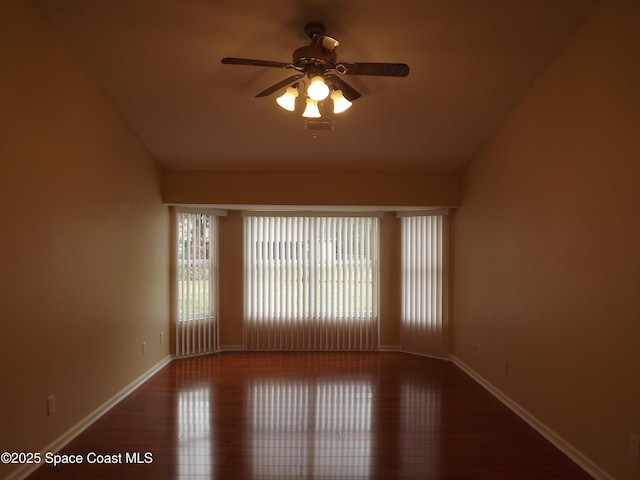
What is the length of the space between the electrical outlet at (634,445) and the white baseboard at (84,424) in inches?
141

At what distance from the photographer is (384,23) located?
289cm

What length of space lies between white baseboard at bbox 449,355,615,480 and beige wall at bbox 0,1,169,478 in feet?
11.7

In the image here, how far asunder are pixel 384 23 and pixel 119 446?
3.56 meters

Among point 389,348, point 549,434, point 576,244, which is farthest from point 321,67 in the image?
point 389,348

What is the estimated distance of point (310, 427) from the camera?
336cm

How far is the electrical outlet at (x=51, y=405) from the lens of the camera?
284 centimetres

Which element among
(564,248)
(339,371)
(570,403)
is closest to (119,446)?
(339,371)

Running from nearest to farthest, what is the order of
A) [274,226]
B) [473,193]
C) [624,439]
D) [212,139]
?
1. [624,439]
2. [212,139]
3. [473,193]
4. [274,226]

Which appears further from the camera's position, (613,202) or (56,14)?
(56,14)

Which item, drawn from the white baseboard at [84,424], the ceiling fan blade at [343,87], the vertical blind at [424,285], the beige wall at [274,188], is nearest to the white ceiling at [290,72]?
the beige wall at [274,188]

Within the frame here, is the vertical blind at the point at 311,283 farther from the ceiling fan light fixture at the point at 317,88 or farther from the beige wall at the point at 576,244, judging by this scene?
the ceiling fan light fixture at the point at 317,88

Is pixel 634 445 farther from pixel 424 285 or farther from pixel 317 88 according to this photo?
pixel 424 285

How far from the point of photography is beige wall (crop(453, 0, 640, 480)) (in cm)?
238

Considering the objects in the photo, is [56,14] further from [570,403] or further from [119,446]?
[570,403]
